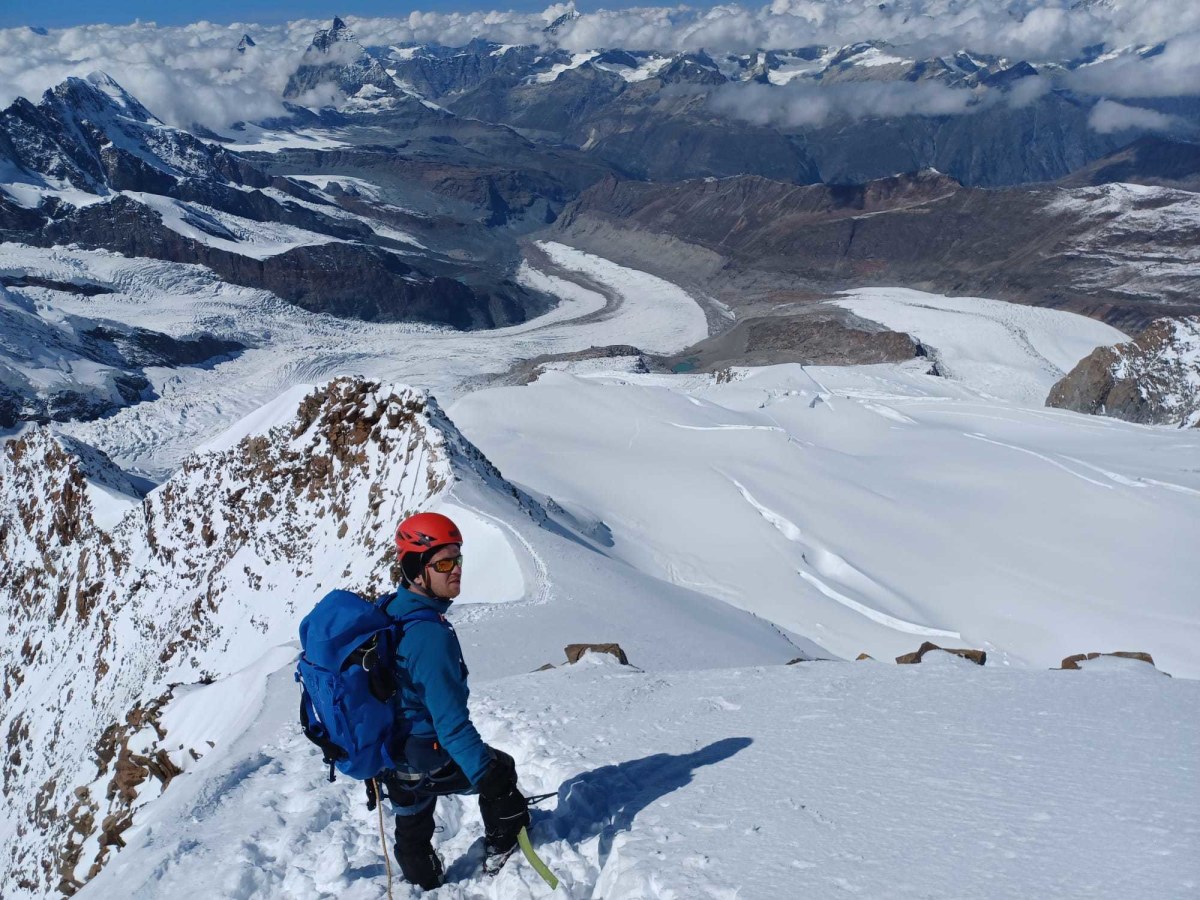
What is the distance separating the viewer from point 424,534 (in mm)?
4223

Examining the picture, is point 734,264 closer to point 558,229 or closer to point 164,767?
point 558,229

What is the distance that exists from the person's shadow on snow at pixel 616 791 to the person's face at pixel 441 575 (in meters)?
1.44

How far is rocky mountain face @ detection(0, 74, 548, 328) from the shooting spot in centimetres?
10294

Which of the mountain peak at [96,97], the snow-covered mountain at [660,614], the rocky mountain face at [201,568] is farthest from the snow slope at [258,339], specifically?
the mountain peak at [96,97]

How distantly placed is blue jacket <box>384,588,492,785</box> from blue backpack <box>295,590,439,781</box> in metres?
0.06

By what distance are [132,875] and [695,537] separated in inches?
750

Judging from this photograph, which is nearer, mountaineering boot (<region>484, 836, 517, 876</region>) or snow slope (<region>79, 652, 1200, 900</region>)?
snow slope (<region>79, 652, 1200, 900</region>)

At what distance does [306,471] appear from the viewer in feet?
56.6

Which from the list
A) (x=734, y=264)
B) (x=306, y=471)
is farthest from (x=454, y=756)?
(x=734, y=264)

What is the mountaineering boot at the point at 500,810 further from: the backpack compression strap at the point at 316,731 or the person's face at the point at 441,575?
the person's face at the point at 441,575

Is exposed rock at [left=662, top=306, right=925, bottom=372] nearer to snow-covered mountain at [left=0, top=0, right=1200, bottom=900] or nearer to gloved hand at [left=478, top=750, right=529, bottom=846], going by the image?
snow-covered mountain at [left=0, top=0, right=1200, bottom=900]

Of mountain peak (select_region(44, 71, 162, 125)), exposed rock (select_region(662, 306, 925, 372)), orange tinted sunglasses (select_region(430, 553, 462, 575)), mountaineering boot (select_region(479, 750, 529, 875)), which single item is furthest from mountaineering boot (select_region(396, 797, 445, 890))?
mountain peak (select_region(44, 71, 162, 125))

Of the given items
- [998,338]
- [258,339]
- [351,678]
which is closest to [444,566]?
[351,678]

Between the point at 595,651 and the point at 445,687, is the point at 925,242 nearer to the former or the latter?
the point at 595,651
